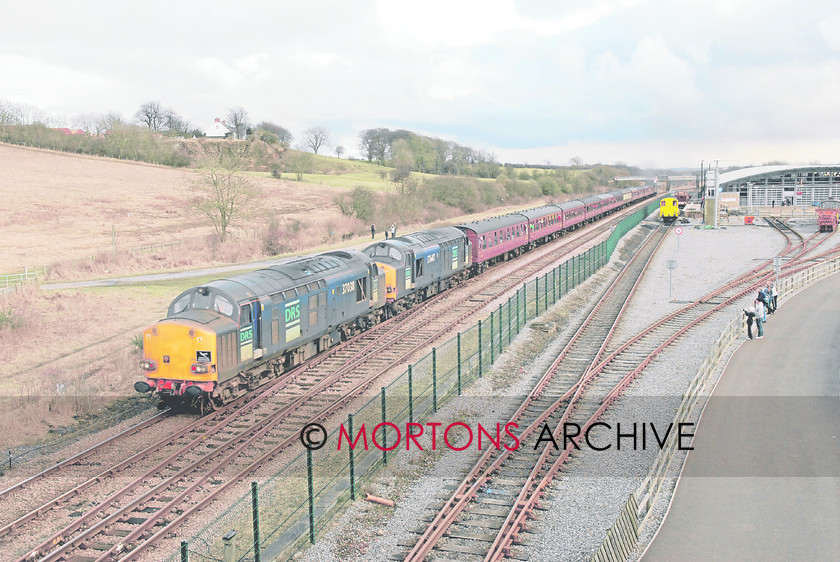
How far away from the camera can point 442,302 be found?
3562 cm

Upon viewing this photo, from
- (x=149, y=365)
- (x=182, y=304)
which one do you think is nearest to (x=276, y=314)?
(x=182, y=304)

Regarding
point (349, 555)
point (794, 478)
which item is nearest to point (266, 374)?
point (349, 555)

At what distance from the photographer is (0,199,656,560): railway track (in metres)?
12.9

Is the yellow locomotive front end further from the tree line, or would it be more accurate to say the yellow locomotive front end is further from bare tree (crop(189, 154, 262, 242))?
the tree line

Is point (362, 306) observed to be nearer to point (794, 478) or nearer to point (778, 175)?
point (794, 478)

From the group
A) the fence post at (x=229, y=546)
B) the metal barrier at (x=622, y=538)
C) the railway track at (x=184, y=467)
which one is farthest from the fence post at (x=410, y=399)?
the fence post at (x=229, y=546)

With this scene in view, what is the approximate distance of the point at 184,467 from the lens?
15883 mm

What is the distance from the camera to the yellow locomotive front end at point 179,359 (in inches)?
722

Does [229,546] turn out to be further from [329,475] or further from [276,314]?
[276,314]

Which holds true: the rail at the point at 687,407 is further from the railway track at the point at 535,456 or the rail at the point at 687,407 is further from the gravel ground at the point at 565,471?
the railway track at the point at 535,456

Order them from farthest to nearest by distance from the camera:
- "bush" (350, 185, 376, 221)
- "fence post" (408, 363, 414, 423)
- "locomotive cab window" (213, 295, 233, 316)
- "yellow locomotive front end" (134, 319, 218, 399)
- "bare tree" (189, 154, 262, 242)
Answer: "bush" (350, 185, 376, 221)
"bare tree" (189, 154, 262, 242)
"locomotive cab window" (213, 295, 233, 316)
"yellow locomotive front end" (134, 319, 218, 399)
"fence post" (408, 363, 414, 423)

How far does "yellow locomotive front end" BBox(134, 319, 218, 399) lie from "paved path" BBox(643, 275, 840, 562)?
11.6m

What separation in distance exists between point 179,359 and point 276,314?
11.6 feet

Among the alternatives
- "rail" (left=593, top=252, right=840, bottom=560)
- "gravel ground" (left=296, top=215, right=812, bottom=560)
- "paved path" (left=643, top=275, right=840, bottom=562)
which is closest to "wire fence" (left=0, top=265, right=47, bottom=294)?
"gravel ground" (left=296, top=215, right=812, bottom=560)
